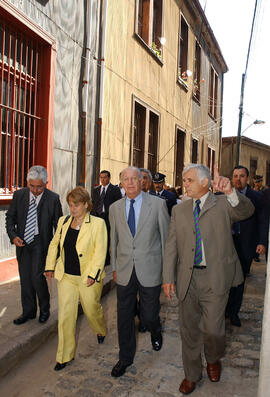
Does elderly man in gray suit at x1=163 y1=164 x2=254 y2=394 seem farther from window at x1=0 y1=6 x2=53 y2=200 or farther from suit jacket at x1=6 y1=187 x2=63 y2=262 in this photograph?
Answer: window at x1=0 y1=6 x2=53 y2=200

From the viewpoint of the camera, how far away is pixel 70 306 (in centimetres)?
353

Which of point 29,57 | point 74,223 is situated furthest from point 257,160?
point 74,223

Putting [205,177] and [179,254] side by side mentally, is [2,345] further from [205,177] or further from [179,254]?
[205,177]

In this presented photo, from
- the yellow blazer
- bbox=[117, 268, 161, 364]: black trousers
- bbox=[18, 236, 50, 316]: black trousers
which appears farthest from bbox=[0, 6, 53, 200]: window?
bbox=[117, 268, 161, 364]: black trousers

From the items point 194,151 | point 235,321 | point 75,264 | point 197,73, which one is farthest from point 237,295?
point 197,73

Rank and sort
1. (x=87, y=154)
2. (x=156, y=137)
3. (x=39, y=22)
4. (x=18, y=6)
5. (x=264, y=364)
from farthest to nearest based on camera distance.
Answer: (x=156, y=137), (x=87, y=154), (x=39, y=22), (x=18, y=6), (x=264, y=364)

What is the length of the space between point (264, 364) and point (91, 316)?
81.4 inches

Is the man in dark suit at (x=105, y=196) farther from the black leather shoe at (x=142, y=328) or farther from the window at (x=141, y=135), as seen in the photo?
the window at (x=141, y=135)

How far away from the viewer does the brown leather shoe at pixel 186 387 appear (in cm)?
308

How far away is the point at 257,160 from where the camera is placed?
28.4 m

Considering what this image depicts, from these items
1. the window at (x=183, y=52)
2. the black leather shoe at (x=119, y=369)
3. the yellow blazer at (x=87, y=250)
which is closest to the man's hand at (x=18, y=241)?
the yellow blazer at (x=87, y=250)

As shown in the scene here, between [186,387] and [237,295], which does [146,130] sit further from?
[186,387]

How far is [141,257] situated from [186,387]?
1110 millimetres

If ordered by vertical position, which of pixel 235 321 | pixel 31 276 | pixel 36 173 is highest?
pixel 36 173
